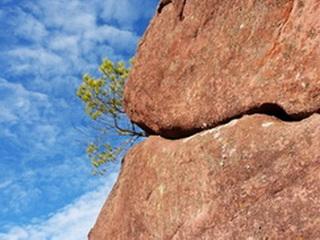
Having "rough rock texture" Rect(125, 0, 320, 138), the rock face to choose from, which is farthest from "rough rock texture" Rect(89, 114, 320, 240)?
"rough rock texture" Rect(125, 0, 320, 138)

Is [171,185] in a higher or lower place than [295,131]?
higher

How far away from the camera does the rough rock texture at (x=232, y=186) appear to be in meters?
8.48

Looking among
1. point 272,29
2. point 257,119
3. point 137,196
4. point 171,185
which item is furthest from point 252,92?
point 137,196

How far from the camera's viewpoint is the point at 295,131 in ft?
29.2

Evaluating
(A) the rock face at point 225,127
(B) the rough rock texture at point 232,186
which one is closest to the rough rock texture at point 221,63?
(A) the rock face at point 225,127

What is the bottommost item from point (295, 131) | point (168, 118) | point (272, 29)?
point (295, 131)

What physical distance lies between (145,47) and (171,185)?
392 cm

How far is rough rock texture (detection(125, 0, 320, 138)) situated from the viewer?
931 cm

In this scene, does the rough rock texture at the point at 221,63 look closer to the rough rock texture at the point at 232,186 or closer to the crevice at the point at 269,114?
the crevice at the point at 269,114

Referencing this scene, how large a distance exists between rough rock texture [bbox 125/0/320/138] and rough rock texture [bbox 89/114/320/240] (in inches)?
16.6

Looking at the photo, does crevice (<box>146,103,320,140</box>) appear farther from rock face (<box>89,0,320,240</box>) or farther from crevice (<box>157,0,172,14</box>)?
crevice (<box>157,0,172,14</box>)

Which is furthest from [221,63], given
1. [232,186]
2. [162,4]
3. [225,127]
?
[162,4]

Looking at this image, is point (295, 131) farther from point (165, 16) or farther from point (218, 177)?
point (165, 16)

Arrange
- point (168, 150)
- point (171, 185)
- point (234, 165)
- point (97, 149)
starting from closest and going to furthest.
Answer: point (234, 165), point (171, 185), point (168, 150), point (97, 149)
